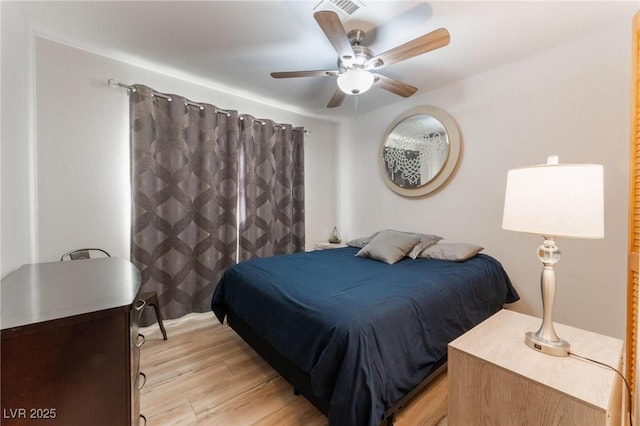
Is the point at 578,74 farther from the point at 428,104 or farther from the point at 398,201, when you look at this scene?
the point at 398,201

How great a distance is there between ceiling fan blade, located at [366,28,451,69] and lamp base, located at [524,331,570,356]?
163 centimetres

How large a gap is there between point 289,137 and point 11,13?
2304 millimetres

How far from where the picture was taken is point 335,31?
1476mm

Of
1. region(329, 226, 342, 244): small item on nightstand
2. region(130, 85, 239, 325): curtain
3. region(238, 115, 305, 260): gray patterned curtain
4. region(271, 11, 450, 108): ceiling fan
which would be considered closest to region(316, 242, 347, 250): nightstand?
region(329, 226, 342, 244): small item on nightstand

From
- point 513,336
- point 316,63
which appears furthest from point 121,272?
point 316,63

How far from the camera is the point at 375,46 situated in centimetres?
206

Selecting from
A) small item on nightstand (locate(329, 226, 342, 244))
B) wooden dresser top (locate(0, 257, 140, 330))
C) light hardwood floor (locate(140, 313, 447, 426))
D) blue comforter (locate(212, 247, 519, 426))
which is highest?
wooden dresser top (locate(0, 257, 140, 330))

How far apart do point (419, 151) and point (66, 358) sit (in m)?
3.13

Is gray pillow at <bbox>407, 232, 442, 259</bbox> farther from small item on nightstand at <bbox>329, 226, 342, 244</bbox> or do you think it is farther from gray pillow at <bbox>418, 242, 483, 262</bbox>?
small item on nightstand at <bbox>329, 226, 342, 244</bbox>

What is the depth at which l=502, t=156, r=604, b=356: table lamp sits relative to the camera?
0.89 meters

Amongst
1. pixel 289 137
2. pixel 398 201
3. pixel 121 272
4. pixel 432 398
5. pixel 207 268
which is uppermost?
pixel 289 137

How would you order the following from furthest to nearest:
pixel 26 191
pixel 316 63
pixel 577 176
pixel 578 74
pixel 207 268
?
1. pixel 207 268
2. pixel 316 63
3. pixel 578 74
4. pixel 26 191
5. pixel 577 176

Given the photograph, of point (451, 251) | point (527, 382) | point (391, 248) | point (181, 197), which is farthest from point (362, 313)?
point (181, 197)

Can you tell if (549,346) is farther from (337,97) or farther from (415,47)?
(337,97)
